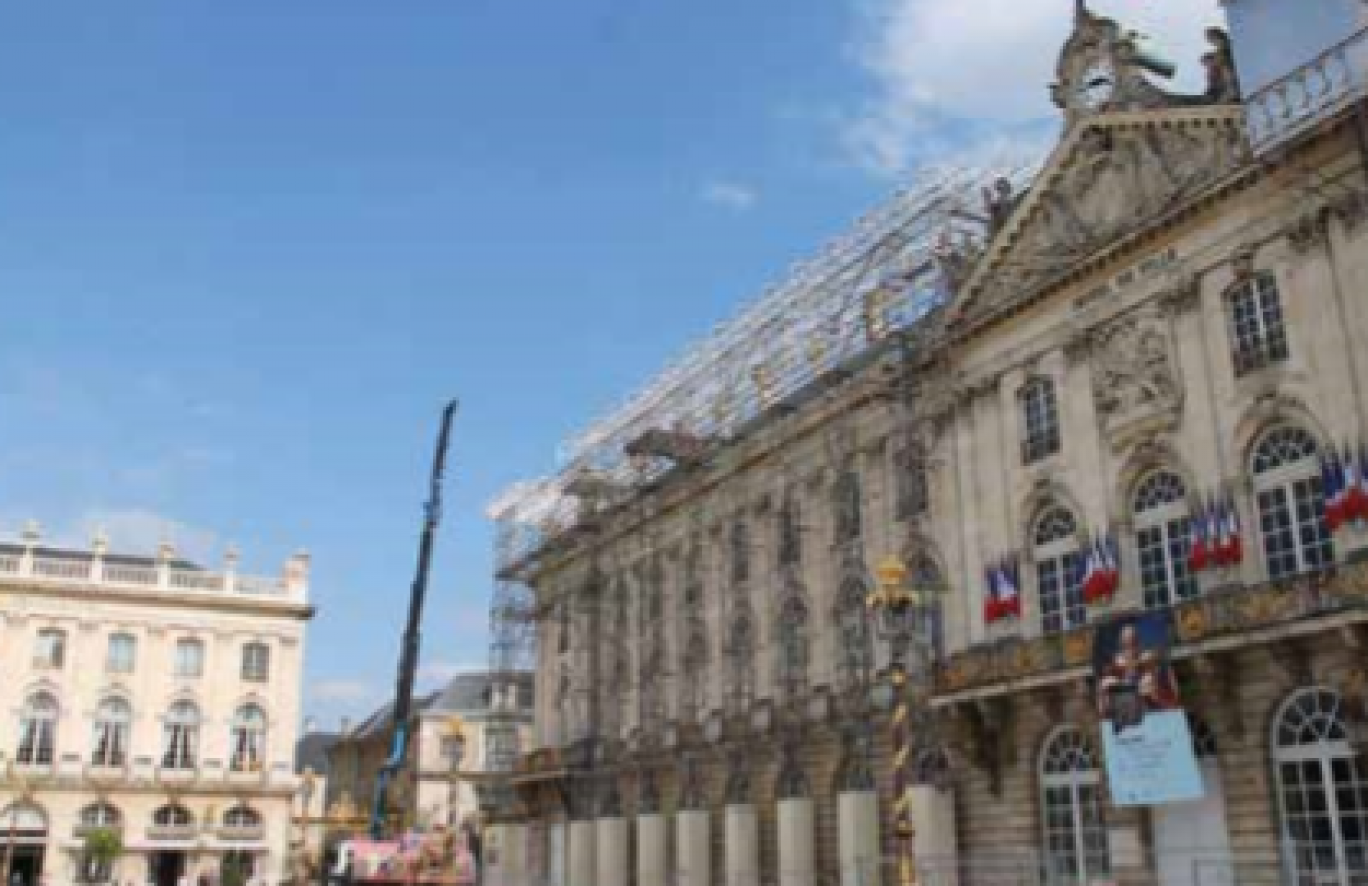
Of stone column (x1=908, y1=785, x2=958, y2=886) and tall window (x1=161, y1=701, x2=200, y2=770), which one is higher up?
tall window (x1=161, y1=701, x2=200, y2=770)

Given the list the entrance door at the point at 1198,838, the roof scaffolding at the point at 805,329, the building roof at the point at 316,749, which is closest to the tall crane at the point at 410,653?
the roof scaffolding at the point at 805,329

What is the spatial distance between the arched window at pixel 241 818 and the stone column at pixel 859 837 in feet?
127

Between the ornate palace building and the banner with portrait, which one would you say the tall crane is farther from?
the banner with portrait

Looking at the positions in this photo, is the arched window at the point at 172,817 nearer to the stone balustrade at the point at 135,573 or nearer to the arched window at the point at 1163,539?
the stone balustrade at the point at 135,573

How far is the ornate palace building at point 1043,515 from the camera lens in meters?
23.2

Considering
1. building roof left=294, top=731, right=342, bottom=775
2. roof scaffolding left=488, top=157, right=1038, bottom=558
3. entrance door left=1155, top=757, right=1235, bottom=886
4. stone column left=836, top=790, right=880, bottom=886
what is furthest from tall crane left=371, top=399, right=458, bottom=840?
building roof left=294, top=731, right=342, bottom=775

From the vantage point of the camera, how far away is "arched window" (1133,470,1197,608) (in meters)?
25.8

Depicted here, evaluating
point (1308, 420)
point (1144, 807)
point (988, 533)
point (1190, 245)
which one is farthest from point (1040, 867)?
point (1190, 245)

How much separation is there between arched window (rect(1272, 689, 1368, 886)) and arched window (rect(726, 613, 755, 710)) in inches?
656

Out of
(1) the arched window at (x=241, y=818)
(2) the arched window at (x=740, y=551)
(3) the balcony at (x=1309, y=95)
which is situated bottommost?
(1) the arched window at (x=241, y=818)

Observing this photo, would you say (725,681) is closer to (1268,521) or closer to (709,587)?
(709,587)

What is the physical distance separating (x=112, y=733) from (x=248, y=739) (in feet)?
18.9

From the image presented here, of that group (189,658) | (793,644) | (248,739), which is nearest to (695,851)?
(793,644)

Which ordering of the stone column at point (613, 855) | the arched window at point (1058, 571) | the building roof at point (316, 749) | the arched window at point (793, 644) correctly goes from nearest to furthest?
the arched window at point (1058, 571) → the arched window at point (793, 644) → the stone column at point (613, 855) → the building roof at point (316, 749)
